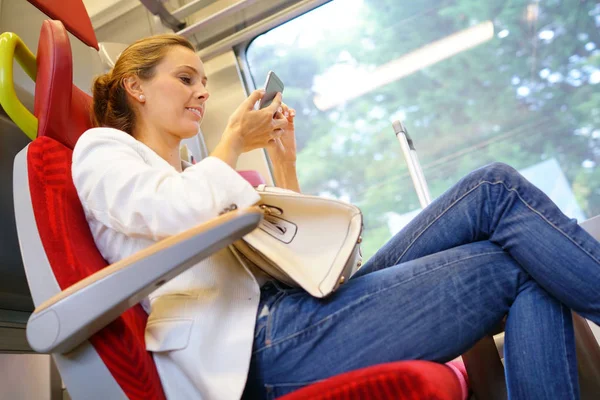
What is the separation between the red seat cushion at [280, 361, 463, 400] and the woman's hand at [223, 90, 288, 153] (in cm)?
54

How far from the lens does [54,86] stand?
102 centimetres

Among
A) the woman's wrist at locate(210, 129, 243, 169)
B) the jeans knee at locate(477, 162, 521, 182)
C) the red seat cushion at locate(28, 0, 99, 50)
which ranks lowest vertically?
the jeans knee at locate(477, 162, 521, 182)

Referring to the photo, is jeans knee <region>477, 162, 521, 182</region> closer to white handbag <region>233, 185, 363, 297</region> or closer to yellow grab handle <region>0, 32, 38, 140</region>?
white handbag <region>233, 185, 363, 297</region>

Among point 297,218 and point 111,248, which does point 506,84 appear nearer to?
point 297,218

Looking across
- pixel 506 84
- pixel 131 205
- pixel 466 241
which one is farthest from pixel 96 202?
pixel 506 84

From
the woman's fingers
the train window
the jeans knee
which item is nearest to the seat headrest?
the woman's fingers

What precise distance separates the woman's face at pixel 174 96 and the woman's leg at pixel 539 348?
0.80 meters

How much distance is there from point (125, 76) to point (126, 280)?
768 millimetres

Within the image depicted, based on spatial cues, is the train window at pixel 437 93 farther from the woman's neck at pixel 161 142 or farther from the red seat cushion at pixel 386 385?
the red seat cushion at pixel 386 385

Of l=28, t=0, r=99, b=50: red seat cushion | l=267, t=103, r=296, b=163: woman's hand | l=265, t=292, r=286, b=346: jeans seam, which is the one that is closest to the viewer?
l=265, t=292, r=286, b=346: jeans seam

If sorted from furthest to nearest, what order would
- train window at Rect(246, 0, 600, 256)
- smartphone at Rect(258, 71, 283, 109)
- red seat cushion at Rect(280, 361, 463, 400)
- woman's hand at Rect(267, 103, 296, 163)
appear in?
train window at Rect(246, 0, 600, 256) < woman's hand at Rect(267, 103, 296, 163) < smartphone at Rect(258, 71, 283, 109) < red seat cushion at Rect(280, 361, 463, 400)

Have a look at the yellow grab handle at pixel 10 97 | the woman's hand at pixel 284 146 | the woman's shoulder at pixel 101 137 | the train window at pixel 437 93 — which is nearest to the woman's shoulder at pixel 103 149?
the woman's shoulder at pixel 101 137

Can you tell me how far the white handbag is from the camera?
908 millimetres

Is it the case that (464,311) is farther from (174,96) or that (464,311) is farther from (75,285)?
(174,96)
